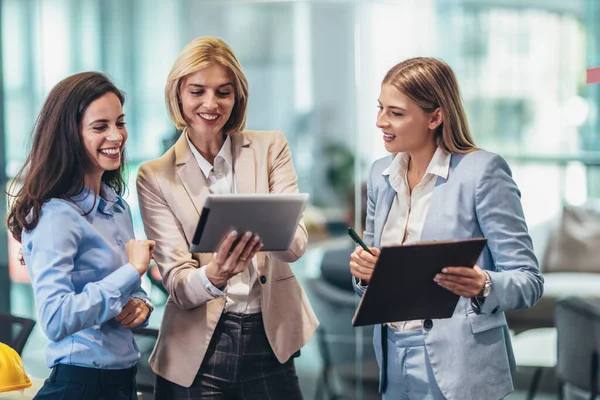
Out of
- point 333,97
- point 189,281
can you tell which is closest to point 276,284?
point 189,281

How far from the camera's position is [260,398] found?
2.34 m

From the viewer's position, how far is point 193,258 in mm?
2396

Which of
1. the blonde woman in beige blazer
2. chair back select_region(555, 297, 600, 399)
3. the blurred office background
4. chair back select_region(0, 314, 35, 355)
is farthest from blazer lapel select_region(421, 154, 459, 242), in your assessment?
the blurred office background

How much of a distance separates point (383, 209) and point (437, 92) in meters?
0.36

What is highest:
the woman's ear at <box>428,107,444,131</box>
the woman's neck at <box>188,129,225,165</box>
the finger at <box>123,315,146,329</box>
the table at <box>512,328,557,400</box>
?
the woman's ear at <box>428,107,444,131</box>

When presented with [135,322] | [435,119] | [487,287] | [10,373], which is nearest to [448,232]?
[487,287]

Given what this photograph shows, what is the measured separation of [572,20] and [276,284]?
3407 millimetres

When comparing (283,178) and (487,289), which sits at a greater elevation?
(283,178)

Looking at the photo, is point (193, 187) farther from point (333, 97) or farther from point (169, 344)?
point (333, 97)

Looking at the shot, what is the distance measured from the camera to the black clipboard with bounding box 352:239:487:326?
6.33ft

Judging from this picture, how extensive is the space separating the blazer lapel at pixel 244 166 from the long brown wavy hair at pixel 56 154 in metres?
0.44

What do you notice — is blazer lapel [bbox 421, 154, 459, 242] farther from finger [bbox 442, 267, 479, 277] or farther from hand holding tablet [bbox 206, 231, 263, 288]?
hand holding tablet [bbox 206, 231, 263, 288]

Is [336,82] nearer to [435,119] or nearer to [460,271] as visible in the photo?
[435,119]

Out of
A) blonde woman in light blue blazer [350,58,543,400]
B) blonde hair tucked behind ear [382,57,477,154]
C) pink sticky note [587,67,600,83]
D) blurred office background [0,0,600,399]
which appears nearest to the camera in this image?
blonde woman in light blue blazer [350,58,543,400]
